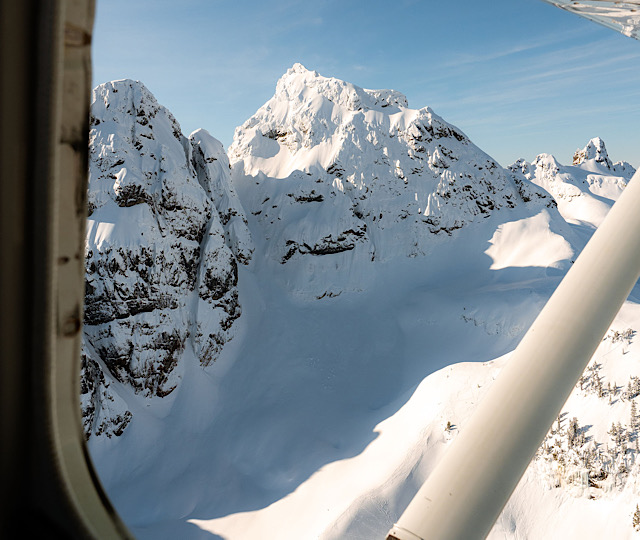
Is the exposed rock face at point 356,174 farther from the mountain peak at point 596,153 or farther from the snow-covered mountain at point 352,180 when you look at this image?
the mountain peak at point 596,153

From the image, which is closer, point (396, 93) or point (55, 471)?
point (55, 471)

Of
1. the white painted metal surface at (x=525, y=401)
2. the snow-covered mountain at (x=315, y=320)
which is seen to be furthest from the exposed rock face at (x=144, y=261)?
the white painted metal surface at (x=525, y=401)

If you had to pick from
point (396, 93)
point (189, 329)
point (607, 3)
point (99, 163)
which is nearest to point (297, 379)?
point (189, 329)

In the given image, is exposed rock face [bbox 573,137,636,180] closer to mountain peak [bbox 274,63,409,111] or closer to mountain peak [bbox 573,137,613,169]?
mountain peak [bbox 573,137,613,169]

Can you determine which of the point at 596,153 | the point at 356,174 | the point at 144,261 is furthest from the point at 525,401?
the point at 596,153

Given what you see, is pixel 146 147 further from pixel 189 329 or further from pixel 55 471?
pixel 55 471
